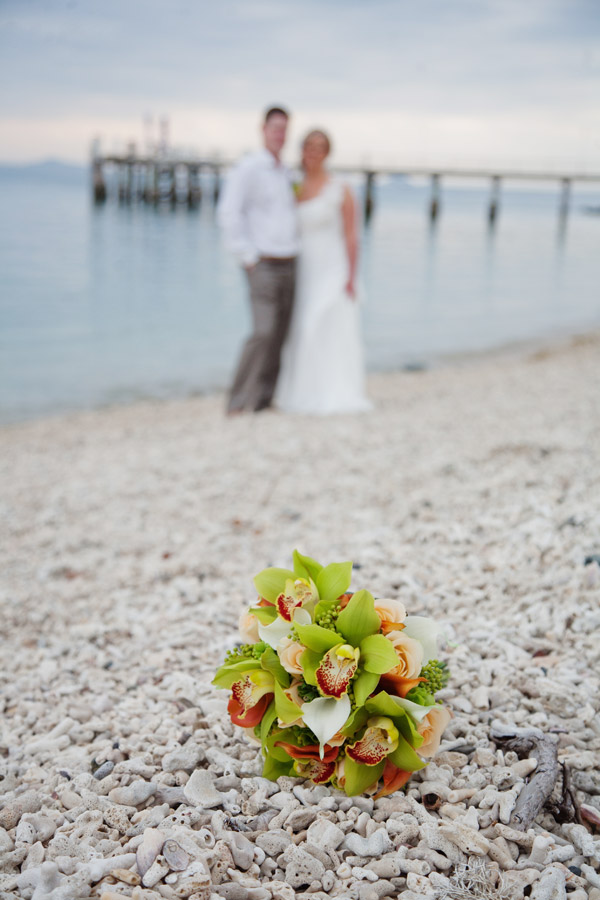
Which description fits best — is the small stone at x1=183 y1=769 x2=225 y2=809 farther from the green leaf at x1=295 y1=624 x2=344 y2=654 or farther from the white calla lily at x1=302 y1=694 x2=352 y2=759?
the green leaf at x1=295 y1=624 x2=344 y2=654

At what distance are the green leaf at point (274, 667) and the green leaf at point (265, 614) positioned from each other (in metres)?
0.07

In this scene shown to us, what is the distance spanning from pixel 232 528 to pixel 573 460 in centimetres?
192

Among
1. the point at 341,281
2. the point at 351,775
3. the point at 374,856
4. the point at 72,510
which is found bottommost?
the point at 72,510

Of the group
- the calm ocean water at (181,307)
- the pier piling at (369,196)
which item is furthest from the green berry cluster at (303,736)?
the pier piling at (369,196)

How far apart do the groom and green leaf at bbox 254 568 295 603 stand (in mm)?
4597

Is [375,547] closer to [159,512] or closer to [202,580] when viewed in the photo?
[202,580]

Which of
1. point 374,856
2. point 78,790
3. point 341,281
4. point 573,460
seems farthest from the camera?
point 341,281

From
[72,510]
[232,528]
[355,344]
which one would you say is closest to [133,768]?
[232,528]

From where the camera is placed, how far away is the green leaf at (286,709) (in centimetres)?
163

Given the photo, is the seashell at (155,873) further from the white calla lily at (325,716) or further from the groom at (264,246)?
the groom at (264,246)

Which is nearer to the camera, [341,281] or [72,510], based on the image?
[72,510]

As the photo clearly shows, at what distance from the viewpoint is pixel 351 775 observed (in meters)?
1.65

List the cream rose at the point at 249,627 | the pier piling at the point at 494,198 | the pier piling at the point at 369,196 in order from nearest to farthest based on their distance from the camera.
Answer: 1. the cream rose at the point at 249,627
2. the pier piling at the point at 369,196
3. the pier piling at the point at 494,198

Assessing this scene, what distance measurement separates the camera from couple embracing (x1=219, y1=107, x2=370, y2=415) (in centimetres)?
598
